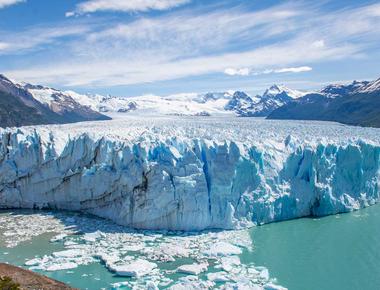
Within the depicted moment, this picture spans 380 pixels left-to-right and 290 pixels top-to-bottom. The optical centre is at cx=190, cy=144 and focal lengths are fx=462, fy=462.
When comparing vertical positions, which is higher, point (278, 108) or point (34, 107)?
point (34, 107)

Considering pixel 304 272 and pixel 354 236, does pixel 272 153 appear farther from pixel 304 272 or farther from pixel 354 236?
pixel 304 272

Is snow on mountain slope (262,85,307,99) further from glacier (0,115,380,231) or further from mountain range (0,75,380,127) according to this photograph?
glacier (0,115,380,231)

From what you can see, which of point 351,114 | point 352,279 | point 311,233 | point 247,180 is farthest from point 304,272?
point 351,114

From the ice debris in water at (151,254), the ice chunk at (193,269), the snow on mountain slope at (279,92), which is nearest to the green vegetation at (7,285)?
the ice debris in water at (151,254)

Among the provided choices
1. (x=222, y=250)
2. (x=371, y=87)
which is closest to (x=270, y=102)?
(x=371, y=87)

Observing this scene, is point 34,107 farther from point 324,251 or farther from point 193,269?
point 193,269

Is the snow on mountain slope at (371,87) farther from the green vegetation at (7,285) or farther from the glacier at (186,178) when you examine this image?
the green vegetation at (7,285)
